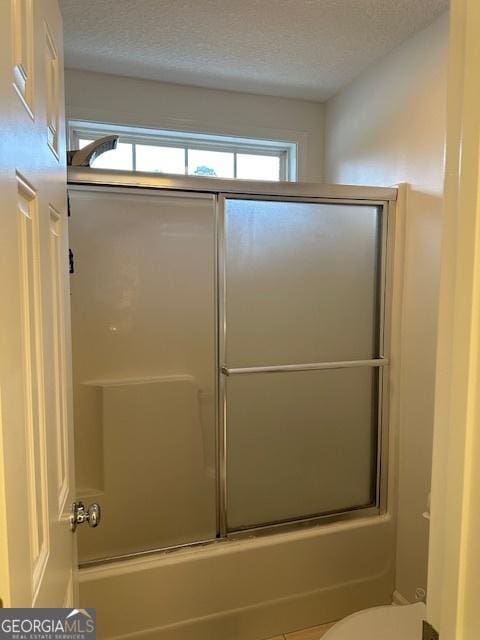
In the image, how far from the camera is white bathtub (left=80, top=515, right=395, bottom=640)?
1.64 meters

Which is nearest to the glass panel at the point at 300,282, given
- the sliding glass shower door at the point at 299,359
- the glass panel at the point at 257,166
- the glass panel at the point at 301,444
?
the sliding glass shower door at the point at 299,359

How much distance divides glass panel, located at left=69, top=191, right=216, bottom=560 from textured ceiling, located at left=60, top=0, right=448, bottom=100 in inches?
25.6

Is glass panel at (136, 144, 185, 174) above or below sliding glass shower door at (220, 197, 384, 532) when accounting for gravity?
above

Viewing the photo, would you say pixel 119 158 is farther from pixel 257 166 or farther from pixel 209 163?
pixel 257 166

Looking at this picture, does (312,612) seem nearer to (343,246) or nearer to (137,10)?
(343,246)

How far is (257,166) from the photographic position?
2.57 m

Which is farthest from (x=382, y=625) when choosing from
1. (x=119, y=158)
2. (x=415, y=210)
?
(x=119, y=158)

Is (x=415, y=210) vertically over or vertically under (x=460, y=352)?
over

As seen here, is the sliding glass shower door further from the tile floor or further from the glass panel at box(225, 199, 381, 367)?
the tile floor

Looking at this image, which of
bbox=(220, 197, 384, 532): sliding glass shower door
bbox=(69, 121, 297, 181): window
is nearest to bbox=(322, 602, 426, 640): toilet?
bbox=(220, 197, 384, 532): sliding glass shower door

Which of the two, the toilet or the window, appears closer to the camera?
the toilet

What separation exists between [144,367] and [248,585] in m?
0.99

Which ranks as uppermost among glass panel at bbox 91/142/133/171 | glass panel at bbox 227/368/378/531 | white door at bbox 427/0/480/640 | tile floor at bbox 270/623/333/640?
glass panel at bbox 91/142/133/171

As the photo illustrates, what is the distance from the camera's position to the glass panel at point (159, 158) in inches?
92.8
